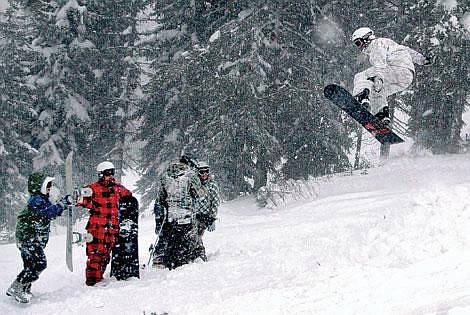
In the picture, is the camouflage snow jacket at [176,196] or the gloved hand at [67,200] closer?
the gloved hand at [67,200]

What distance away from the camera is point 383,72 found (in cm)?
906

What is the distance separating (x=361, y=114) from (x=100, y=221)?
480 cm

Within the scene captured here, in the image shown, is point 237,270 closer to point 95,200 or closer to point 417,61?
point 95,200

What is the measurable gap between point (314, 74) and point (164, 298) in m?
10.2

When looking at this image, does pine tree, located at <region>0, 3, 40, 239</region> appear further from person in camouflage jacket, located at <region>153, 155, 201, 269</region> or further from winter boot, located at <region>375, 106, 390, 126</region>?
winter boot, located at <region>375, 106, 390, 126</region>

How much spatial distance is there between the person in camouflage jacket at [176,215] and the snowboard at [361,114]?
304 centimetres

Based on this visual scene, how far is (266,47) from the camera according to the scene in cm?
1409

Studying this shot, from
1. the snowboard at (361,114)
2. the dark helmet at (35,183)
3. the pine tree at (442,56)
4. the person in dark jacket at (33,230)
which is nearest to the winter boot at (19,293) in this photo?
the person in dark jacket at (33,230)

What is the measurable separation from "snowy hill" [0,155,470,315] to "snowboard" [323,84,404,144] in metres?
1.26

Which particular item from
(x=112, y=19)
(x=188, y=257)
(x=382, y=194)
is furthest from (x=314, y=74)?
(x=112, y=19)

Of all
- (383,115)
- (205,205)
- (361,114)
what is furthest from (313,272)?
(383,115)

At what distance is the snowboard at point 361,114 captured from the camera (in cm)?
887

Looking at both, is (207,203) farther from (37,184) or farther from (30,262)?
(30,262)

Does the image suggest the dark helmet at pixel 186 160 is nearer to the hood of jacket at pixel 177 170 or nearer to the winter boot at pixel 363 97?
the hood of jacket at pixel 177 170
